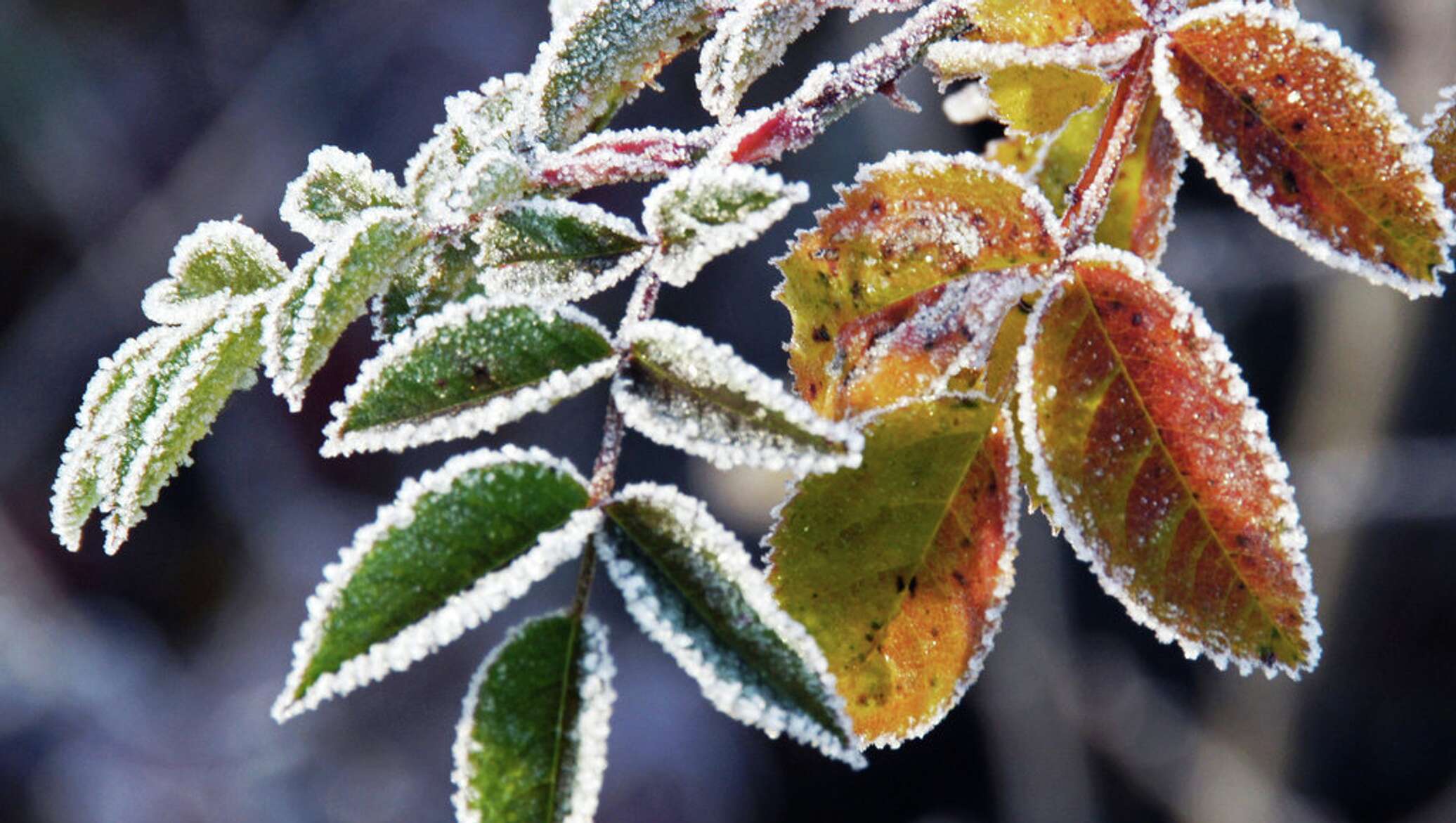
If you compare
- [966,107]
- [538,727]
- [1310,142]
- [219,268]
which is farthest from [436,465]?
[1310,142]

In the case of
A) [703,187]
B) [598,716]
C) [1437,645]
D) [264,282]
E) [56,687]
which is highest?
[264,282]

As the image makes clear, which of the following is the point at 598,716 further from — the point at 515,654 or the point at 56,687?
the point at 56,687

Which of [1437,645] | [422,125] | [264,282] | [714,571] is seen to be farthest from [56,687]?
[1437,645]

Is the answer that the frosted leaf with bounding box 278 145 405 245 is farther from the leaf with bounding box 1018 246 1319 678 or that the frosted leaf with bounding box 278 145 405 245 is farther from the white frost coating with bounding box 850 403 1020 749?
the leaf with bounding box 1018 246 1319 678

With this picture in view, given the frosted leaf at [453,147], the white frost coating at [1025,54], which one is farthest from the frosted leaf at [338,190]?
the white frost coating at [1025,54]

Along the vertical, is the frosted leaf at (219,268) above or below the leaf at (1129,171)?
above

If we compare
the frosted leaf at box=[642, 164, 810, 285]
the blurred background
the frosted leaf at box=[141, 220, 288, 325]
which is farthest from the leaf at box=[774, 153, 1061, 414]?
the blurred background

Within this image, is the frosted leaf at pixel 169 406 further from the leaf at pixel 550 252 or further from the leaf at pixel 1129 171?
the leaf at pixel 1129 171
